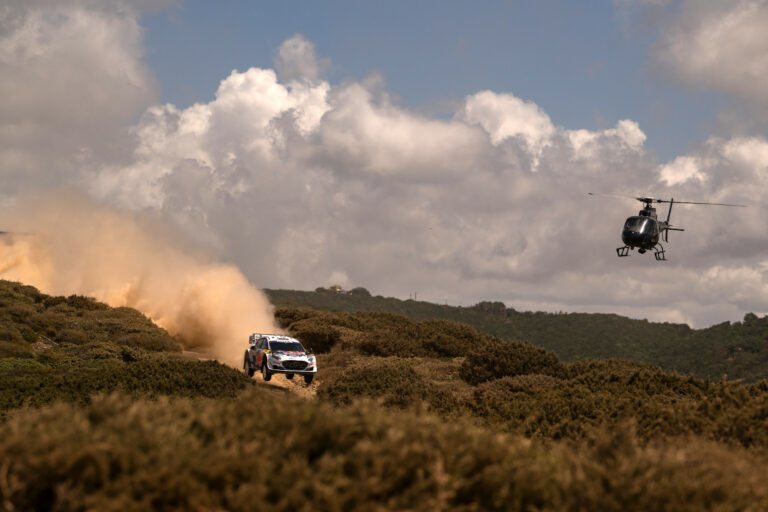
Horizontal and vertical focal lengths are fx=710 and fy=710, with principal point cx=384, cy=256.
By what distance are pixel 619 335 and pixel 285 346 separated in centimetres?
10377

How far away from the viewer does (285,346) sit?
3084cm

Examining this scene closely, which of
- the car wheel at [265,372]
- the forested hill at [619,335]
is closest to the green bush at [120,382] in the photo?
the car wheel at [265,372]

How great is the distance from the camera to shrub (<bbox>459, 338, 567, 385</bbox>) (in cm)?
3073

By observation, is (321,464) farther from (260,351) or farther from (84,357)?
(84,357)

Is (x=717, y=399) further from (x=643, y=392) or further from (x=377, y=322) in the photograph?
(x=377, y=322)

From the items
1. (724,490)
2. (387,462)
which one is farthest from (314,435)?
(724,490)

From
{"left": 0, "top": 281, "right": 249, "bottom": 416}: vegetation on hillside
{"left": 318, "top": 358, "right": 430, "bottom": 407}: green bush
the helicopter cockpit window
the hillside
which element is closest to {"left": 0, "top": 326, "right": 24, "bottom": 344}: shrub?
{"left": 0, "top": 281, "right": 249, "bottom": 416}: vegetation on hillside

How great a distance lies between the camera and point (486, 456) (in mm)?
8797

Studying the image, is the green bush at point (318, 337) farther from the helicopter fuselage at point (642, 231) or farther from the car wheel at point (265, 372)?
the helicopter fuselage at point (642, 231)

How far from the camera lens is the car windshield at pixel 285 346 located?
30672 millimetres

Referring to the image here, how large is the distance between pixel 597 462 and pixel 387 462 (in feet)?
11.1

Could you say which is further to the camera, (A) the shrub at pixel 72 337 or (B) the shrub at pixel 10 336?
(A) the shrub at pixel 72 337

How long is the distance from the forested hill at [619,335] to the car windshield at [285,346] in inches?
2832

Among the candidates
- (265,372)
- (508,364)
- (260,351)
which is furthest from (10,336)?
(508,364)
